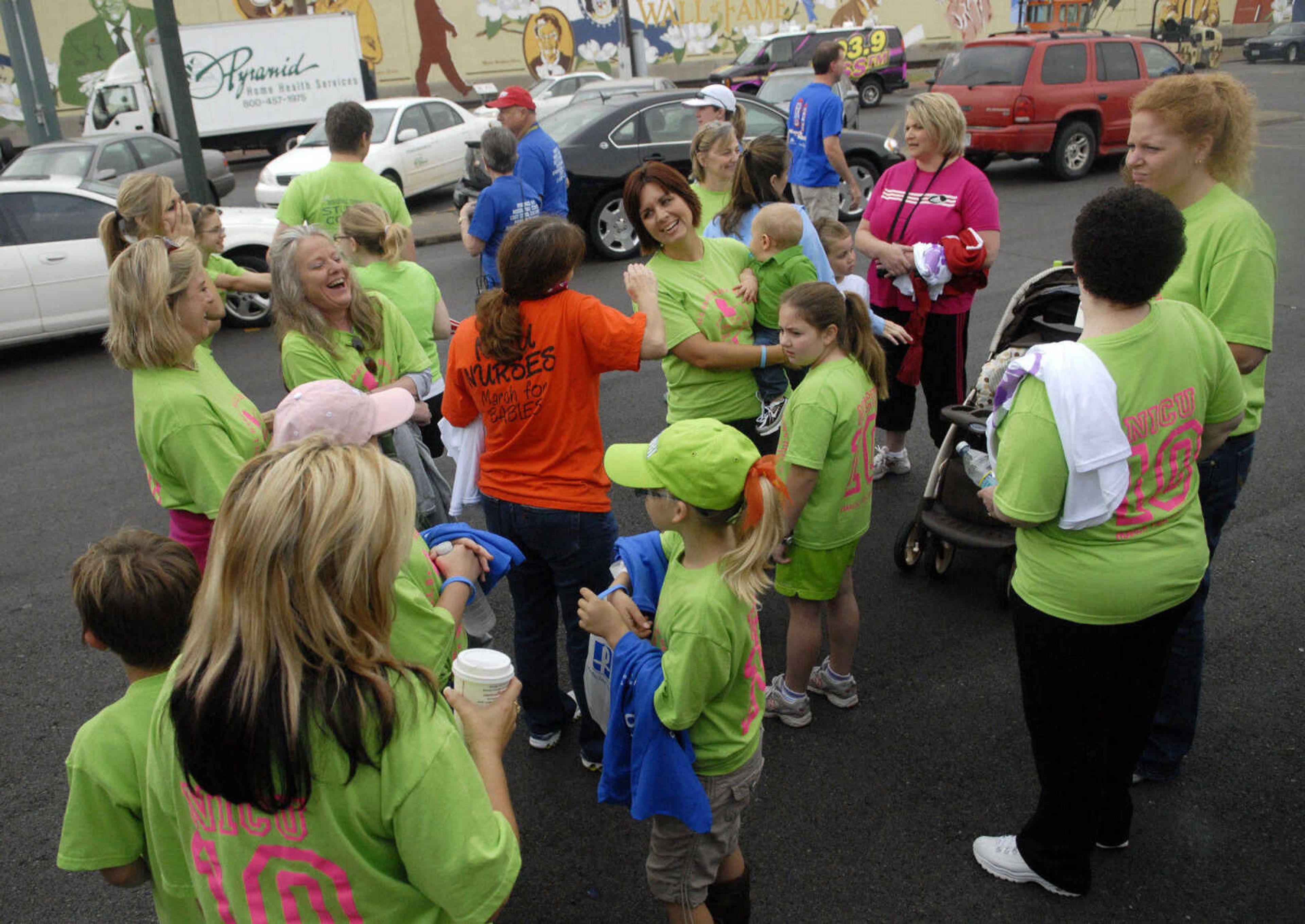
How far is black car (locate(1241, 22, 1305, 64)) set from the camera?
31.8 m

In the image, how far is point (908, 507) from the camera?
527 centimetres

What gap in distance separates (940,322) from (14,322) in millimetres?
8001

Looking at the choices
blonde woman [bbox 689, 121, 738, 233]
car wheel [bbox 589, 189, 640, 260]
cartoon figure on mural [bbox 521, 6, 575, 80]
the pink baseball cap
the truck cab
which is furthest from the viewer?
cartoon figure on mural [bbox 521, 6, 575, 80]

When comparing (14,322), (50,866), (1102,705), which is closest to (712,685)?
(1102,705)

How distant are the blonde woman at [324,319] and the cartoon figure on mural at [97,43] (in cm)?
2791

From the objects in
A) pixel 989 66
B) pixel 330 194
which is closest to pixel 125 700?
pixel 330 194

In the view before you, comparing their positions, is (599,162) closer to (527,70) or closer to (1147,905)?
(1147,905)

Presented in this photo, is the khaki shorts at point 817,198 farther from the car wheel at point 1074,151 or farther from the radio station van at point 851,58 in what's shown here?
the radio station van at point 851,58

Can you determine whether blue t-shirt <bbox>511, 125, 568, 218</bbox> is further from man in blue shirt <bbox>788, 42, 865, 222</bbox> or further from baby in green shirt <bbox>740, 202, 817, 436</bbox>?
baby in green shirt <bbox>740, 202, 817, 436</bbox>

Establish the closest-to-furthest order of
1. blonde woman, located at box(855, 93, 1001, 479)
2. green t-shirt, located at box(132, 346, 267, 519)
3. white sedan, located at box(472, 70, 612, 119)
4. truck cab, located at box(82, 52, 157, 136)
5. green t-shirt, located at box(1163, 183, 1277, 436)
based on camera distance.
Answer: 1. green t-shirt, located at box(1163, 183, 1277, 436)
2. green t-shirt, located at box(132, 346, 267, 519)
3. blonde woman, located at box(855, 93, 1001, 479)
4. truck cab, located at box(82, 52, 157, 136)
5. white sedan, located at box(472, 70, 612, 119)

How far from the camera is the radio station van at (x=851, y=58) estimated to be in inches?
992

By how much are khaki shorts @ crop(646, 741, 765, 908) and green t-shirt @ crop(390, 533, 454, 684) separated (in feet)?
2.16

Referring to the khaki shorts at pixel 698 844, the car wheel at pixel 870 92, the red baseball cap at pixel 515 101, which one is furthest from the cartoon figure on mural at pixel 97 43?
the khaki shorts at pixel 698 844

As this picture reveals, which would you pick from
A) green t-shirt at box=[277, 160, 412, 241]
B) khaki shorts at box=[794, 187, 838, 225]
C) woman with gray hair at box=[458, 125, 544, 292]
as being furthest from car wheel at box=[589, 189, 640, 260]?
green t-shirt at box=[277, 160, 412, 241]
